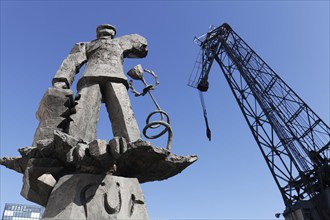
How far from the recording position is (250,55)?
18.8 meters

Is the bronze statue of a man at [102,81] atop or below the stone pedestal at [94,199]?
atop

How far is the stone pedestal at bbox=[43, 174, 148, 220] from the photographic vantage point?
2805mm

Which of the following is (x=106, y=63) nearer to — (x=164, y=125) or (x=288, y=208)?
(x=164, y=125)

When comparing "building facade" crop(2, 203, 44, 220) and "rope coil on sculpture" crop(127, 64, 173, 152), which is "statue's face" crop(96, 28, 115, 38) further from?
"building facade" crop(2, 203, 44, 220)

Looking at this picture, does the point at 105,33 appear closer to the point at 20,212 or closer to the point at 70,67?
the point at 70,67

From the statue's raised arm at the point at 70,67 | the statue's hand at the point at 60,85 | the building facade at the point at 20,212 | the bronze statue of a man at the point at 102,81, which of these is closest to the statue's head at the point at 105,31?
the bronze statue of a man at the point at 102,81

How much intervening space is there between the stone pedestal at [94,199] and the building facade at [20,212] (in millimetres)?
64174

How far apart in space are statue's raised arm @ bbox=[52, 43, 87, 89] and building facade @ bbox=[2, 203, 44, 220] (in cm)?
6324

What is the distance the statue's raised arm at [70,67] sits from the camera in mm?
3885

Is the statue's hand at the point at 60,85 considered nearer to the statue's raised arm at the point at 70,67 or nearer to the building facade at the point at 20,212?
the statue's raised arm at the point at 70,67

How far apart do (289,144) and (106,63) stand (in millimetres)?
13856

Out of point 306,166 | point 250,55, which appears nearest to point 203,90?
point 250,55

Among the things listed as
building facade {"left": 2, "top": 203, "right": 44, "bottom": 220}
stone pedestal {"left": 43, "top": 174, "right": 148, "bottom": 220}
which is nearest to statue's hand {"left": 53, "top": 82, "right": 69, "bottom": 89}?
stone pedestal {"left": 43, "top": 174, "right": 148, "bottom": 220}

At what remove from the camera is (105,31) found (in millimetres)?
4809
